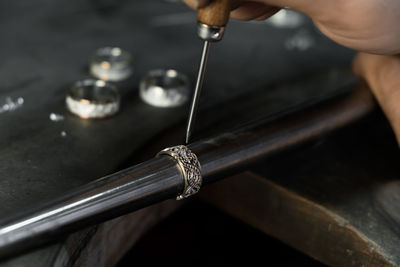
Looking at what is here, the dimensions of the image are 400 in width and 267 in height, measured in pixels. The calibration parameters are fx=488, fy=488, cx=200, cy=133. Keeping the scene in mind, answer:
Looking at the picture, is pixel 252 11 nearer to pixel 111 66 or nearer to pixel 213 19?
pixel 213 19

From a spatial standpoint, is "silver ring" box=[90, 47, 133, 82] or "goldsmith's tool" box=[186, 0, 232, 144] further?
"silver ring" box=[90, 47, 133, 82]

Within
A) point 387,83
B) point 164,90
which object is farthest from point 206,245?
point 387,83

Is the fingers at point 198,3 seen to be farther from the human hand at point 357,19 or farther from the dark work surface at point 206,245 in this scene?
the dark work surface at point 206,245

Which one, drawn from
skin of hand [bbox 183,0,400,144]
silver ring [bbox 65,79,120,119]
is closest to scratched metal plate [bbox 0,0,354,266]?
silver ring [bbox 65,79,120,119]

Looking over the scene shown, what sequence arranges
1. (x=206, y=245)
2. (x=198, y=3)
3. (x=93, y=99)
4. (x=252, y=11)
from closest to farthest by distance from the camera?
(x=198, y=3) → (x=252, y=11) → (x=93, y=99) → (x=206, y=245)

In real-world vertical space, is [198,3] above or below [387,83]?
above

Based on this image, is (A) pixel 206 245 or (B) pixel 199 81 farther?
(A) pixel 206 245

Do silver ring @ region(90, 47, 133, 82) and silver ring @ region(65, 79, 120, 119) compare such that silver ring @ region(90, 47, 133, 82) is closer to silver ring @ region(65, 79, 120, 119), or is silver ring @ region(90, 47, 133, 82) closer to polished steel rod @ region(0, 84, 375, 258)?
silver ring @ region(65, 79, 120, 119)
